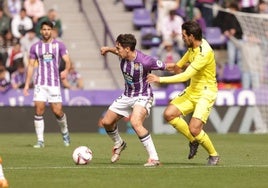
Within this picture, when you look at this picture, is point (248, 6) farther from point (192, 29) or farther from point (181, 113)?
point (192, 29)

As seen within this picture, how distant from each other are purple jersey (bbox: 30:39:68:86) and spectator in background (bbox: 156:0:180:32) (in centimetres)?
967

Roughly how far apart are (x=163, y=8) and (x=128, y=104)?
13763mm

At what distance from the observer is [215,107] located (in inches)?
976

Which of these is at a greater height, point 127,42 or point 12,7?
point 127,42

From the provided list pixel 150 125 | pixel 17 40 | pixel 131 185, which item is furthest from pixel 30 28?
pixel 131 185

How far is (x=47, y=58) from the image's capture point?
1834cm

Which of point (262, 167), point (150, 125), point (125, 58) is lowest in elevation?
point (150, 125)

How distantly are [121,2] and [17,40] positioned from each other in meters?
4.21

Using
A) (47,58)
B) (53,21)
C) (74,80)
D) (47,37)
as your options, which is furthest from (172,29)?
(47,37)

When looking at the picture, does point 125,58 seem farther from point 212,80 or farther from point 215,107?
point 215,107

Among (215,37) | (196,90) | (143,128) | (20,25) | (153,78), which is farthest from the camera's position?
(215,37)

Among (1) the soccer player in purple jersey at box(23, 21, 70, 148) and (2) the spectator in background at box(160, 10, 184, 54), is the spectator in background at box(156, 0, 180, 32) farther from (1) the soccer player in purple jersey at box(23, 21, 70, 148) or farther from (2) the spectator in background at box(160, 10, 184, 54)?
(1) the soccer player in purple jersey at box(23, 21, 70, 148)

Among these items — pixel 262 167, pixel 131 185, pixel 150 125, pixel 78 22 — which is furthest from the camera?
pixel 78 22

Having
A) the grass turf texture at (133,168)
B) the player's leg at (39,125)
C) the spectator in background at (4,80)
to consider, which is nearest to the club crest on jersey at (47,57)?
the player's leg at (39,125)
